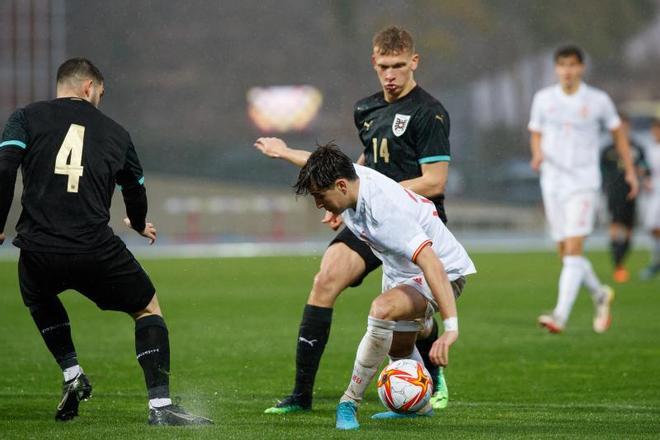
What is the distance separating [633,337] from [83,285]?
642 centimetres

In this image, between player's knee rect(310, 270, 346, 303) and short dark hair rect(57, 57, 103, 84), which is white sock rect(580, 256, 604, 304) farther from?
short dark hair rect(57, 57, 103, 84)

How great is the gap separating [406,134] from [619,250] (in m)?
11.9

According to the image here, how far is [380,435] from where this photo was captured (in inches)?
241

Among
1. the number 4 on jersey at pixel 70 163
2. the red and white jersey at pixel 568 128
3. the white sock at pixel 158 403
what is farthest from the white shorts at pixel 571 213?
the number 4 on jersey at pixel 70 163

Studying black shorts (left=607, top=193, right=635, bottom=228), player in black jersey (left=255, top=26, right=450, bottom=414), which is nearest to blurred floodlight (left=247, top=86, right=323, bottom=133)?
black shorts (left=607, top=193, right=635, bottom=228)

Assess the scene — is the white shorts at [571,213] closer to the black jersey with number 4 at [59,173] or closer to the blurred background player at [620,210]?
the blurred background player at [620,210]

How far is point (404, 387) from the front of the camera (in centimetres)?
654

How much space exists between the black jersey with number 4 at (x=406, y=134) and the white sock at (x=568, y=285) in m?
4.04

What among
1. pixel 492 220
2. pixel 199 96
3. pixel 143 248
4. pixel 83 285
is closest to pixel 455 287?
pixel 83 285

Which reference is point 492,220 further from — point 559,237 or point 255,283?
point 559,237

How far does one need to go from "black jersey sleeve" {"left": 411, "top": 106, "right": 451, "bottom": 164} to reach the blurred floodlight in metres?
31.3

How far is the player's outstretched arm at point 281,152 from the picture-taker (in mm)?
7176

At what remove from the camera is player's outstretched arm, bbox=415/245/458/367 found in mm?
5875

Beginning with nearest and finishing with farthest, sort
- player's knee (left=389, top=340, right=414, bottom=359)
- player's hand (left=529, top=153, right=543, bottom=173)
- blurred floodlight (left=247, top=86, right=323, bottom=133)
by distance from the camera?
player's knee (left=389, top=340, right=414, bottom=359), player's hand (left=529, top=153, right=543, bottom=173), blurred floodlight (left=247, top=86, right=323, bottom=133)
